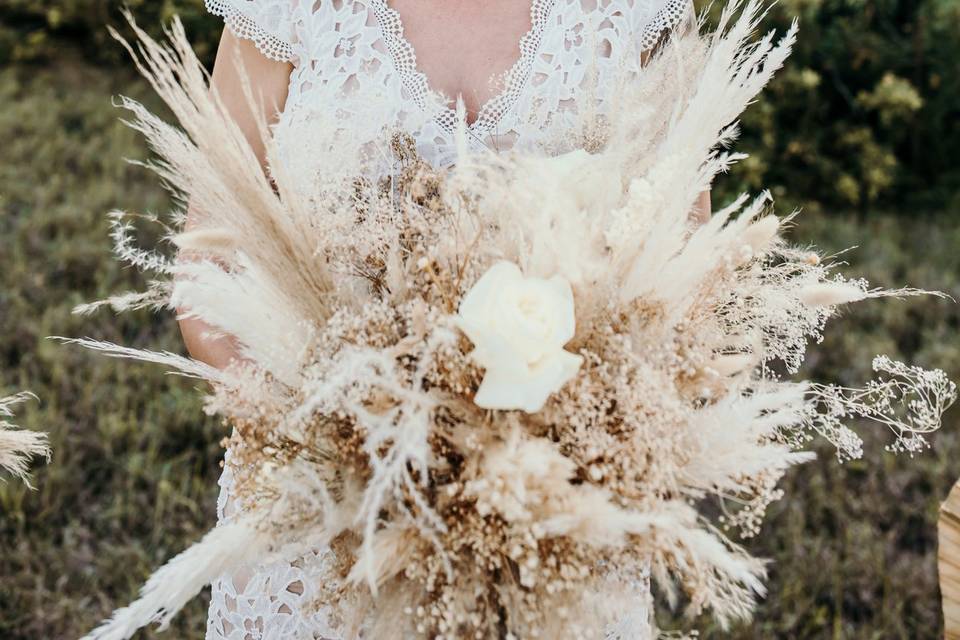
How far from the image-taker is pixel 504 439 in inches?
38.3

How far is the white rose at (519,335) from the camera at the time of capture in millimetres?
939

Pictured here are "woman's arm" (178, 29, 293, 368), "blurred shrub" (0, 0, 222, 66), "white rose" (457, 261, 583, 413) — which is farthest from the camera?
"blurred shrub" (0, 0, 222, 66)

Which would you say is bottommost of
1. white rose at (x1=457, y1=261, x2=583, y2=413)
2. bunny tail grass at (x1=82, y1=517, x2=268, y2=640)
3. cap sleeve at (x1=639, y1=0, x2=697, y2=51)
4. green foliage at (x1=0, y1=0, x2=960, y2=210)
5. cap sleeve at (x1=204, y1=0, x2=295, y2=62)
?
bunny tail grass at (x1=82, y1=517, x2=268, y2=640)

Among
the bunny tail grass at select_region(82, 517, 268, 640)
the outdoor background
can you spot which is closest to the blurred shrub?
the outdoor background

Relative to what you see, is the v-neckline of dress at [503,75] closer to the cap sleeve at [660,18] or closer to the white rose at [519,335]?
the cap sleeve at [660,18]

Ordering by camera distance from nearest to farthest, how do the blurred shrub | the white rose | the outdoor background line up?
the white rose < the outdoor background < the blurred shrub

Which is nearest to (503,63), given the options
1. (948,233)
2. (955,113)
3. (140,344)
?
(140,344)

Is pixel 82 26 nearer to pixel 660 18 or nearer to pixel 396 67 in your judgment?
pixel 396 67

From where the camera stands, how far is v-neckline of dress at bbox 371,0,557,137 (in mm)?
1672

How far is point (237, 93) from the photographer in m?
1.68

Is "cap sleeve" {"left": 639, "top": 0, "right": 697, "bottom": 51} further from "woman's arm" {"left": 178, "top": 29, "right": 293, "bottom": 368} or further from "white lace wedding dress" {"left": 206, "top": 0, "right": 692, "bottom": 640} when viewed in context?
"woman's arm" {"left": 178, "top": 29, "right": 293, "bottom": 368}

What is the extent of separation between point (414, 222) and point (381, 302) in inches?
3.7

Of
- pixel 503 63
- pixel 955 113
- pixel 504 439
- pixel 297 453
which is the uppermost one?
pixel 955 113

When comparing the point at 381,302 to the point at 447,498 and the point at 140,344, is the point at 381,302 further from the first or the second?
the point at 140,344
